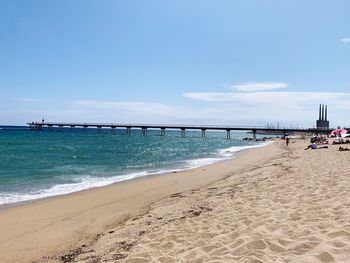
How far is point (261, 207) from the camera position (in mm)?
7867

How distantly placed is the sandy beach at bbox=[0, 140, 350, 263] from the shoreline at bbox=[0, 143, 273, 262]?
0.02 meters

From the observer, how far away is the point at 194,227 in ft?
22.8

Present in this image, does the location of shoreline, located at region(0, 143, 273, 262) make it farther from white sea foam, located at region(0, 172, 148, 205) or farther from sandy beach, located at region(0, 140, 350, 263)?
white sea foam, located at region(0, 172, 148, 205)

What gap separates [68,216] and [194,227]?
4716 mm

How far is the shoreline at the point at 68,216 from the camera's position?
24.4 feet

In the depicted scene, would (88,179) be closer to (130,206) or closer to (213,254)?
(130,206)

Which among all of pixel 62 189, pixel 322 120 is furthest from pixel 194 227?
pixel 322 120

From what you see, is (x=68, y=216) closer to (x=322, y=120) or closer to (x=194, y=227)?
(x=194, y=227)

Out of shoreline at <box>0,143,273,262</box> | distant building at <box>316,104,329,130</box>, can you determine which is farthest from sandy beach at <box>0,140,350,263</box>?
distant building at <box>316,104,329,130</box>

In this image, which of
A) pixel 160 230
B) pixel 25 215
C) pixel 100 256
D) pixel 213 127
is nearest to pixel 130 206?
pixel 25 215

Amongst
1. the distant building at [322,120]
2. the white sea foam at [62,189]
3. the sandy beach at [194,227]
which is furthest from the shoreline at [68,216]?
the distant building at [322,120]

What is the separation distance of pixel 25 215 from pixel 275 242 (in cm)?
761

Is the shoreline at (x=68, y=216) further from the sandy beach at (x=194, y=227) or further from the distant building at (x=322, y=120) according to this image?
the distant building at (x=322, y=120)

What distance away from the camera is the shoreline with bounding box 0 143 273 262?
7.43 m
